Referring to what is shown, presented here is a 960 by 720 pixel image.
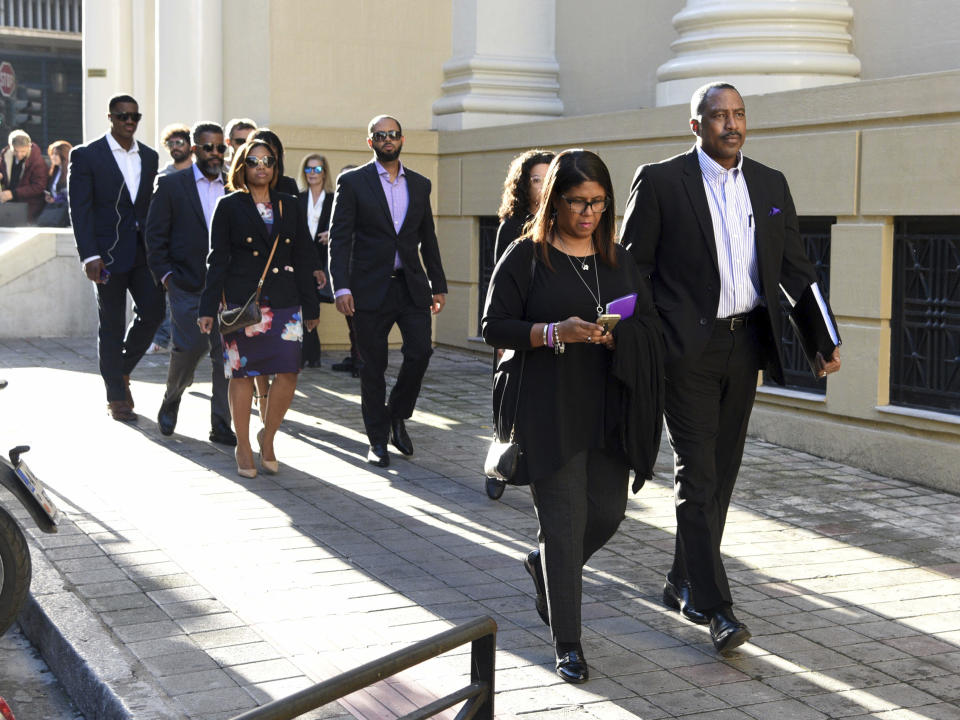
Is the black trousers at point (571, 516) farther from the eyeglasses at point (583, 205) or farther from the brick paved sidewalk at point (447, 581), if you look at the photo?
the eyeglasses at point (583, 205)

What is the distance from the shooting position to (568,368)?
4.70m

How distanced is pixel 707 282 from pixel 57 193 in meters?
15.4

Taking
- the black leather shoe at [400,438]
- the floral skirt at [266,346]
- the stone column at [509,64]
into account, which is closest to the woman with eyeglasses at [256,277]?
the floral skirt at [266,346]

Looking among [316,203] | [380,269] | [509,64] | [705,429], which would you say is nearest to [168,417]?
[380,269]

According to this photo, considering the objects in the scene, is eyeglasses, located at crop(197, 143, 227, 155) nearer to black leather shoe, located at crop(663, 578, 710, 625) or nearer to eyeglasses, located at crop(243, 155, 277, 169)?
eyeglasses, located at crop(243, 155, 277, 169)

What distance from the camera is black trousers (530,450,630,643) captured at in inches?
185

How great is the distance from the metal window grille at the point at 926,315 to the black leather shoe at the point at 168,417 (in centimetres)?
441

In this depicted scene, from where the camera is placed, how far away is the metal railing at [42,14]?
2939 cm

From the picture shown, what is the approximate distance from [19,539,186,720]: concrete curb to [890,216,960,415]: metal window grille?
4.89 meters

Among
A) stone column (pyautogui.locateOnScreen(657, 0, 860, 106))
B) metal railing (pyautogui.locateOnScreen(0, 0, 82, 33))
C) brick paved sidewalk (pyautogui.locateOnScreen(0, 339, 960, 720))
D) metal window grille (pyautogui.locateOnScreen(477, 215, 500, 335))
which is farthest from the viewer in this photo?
metal railing (pyautogui.locateOnScreen(0, 0, 82, 33))

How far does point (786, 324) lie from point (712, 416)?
4235 mm

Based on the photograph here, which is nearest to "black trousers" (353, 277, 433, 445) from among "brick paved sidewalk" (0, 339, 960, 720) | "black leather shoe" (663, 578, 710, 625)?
"brick paved sidewalk" (0, 339, 960, 720)

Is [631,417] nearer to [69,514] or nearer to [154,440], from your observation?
[69,514]

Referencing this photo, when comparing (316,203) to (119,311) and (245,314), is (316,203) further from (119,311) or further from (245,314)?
(245,314)
